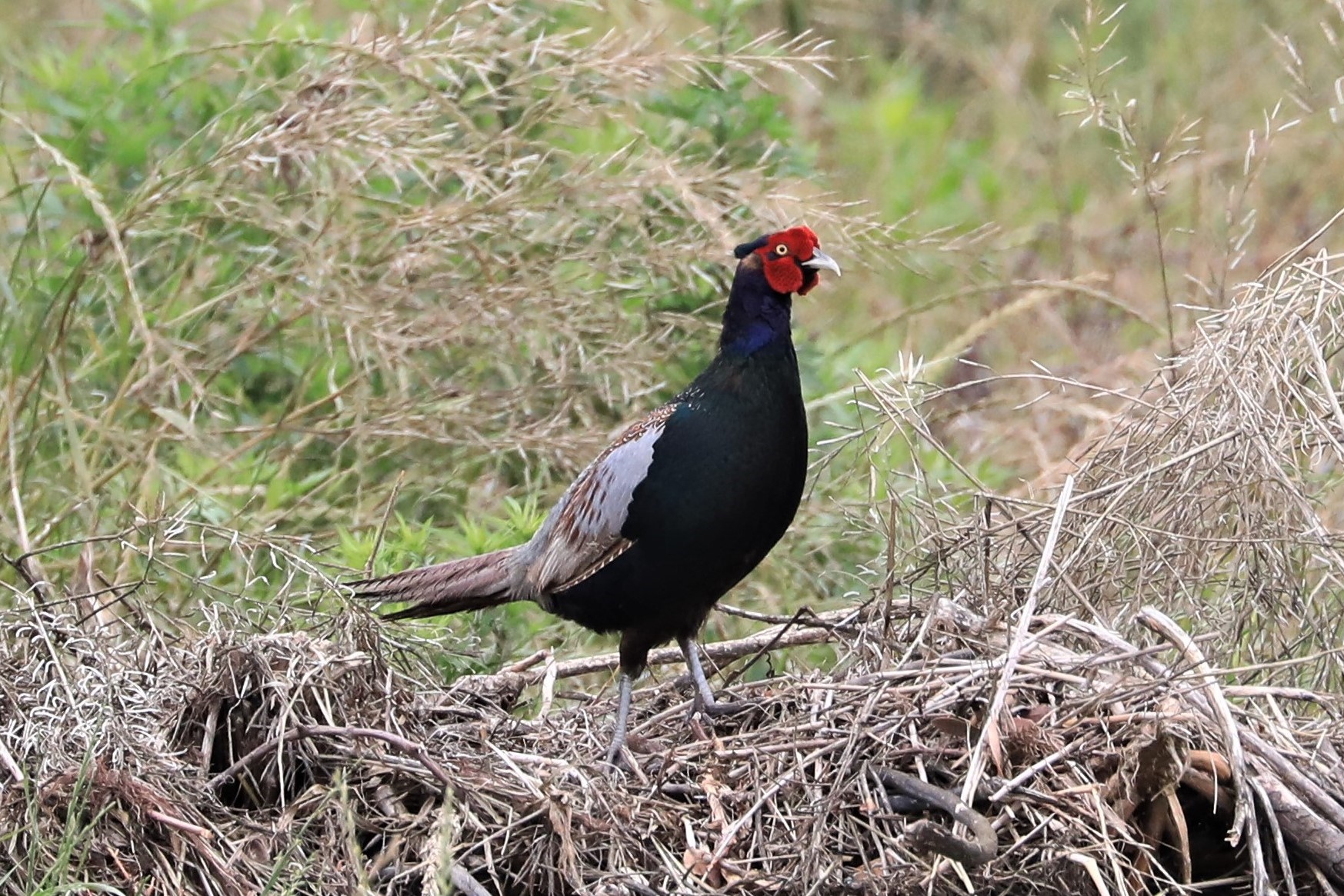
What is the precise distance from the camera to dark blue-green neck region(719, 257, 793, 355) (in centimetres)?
383

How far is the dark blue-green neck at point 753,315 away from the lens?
3.83 metres

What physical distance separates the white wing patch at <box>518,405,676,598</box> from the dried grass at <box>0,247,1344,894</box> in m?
0.33

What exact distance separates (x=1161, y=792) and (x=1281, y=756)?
228 mm

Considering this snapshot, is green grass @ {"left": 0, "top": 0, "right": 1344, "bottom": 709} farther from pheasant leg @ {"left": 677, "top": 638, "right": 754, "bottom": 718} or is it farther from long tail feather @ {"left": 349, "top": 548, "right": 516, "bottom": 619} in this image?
pheasant leg @ {"left": 677, "top": 638, "right": 754, "bottom": 718}

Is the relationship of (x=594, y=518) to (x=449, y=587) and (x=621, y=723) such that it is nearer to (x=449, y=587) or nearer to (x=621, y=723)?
(x=449, y=587)

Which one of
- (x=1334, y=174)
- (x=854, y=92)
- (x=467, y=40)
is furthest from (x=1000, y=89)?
(x=467, y=40)

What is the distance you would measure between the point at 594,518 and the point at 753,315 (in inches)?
23.1

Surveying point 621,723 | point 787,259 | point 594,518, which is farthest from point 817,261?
point 621,723

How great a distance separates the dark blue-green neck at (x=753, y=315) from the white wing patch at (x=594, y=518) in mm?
216

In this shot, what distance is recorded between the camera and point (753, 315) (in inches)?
152

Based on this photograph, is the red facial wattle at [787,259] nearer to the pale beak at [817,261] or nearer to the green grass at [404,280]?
the pale beak at [817,261]

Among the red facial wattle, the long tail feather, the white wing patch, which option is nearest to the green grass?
the long tail feather

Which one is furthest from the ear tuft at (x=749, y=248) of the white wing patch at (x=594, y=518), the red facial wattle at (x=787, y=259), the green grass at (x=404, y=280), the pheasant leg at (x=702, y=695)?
the pheasant leg at (x=702, y=695)

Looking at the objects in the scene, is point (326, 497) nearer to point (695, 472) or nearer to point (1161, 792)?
point (695, 472)
